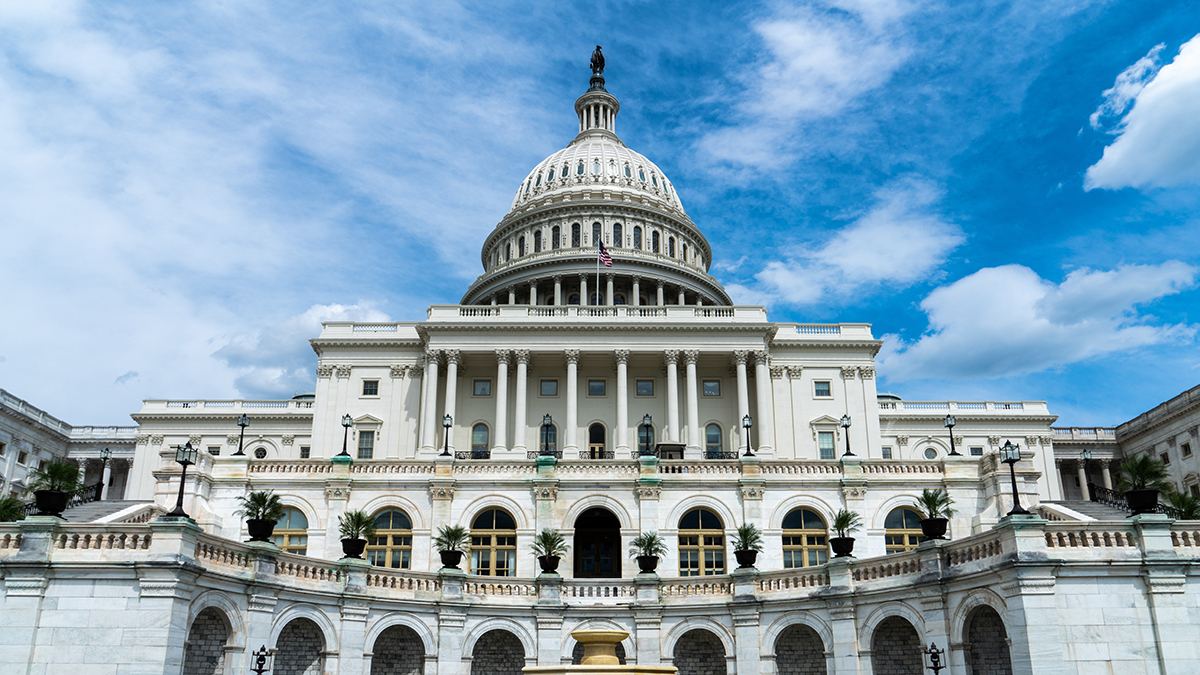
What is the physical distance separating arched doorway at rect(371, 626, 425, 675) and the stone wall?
6.63 m

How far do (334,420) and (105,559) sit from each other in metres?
51.2

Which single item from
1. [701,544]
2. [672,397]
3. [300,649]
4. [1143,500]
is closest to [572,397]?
[672,397]

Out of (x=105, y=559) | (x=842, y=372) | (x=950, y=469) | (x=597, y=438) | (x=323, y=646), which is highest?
(x=842, y=372)

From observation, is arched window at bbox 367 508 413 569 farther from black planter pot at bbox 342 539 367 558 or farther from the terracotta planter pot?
the terracotta planter pot

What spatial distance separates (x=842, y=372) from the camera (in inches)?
3054

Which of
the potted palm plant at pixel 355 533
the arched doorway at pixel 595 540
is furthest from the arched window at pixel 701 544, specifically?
Answer: the potted palm plant at pixel 355 533

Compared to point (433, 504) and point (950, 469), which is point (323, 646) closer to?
point (433, 504)

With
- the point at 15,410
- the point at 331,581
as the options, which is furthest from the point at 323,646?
the point at 15,410

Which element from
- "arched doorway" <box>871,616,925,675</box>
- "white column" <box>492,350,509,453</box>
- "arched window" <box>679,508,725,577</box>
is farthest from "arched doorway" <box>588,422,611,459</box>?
"arched doorway" <box>871,616,925,675</box>

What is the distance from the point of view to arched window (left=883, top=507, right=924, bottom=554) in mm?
41625

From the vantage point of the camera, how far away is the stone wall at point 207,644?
2764 cm

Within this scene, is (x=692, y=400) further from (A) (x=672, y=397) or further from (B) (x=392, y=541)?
(B) (x=392, y=541)

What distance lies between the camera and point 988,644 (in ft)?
92.2

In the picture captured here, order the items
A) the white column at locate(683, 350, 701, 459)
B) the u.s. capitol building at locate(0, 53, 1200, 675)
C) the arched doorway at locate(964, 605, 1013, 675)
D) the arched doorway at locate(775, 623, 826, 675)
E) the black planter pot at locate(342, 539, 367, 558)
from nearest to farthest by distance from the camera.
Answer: the u.s. capitol building at locate(0, 53, 1200, 675) → the arched doorway at locate(964, 605, 1013, 675) → the black planter pot at locate(342, 539, 367, 558) → the arched doorway at locate(775, 623, 826, 675) → the white column at locate(683, 350, 701, 459)
